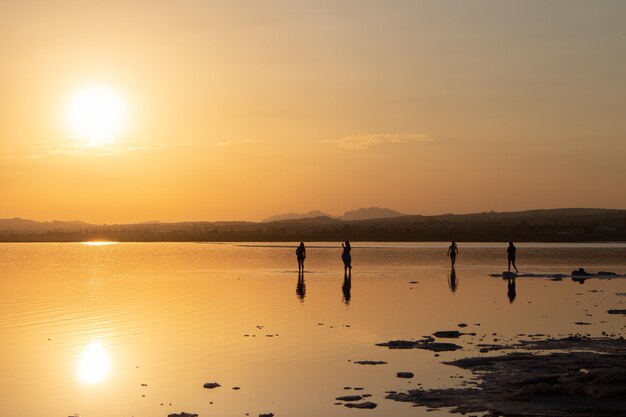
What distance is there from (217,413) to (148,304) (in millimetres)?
22606

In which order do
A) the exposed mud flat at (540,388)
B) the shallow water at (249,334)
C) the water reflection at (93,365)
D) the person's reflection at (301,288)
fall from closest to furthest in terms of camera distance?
the exposed mud flat at (540,388), the shallow water at (249,334), the water reflection at (93,365), the person's reflection at (301,288)

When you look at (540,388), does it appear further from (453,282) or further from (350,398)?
(453,282)

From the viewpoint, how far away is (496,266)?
70.6 metres

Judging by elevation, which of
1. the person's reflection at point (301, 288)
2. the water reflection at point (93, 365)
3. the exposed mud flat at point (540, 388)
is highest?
the person's reflection at point (301, 288)

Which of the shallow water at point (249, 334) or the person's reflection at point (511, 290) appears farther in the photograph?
the person's reflection at point (511, 290)

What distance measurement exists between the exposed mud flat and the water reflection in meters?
7.74

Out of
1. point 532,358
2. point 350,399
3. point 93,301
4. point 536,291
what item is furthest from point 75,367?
point 536,291

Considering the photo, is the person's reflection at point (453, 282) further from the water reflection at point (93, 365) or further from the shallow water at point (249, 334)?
the water reflection at point (93, 365)

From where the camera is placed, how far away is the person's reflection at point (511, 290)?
41.0 metres

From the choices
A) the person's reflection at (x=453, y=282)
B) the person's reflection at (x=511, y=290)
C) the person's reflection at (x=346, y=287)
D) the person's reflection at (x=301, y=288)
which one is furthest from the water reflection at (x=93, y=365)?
the person's reflection at (x=453, y=282)

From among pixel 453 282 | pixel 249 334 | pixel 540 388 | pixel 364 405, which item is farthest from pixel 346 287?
pixel 364 405

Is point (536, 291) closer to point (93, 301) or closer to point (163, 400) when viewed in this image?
point (93, 301)

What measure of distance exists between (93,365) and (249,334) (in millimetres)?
6608

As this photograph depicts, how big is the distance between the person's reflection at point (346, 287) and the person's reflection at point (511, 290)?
7.73 metres
